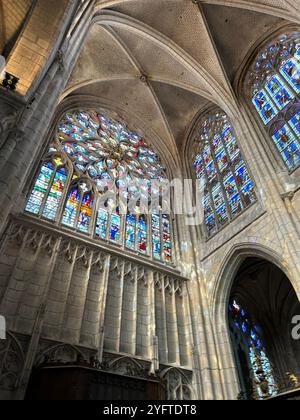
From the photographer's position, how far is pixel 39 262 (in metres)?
7.94

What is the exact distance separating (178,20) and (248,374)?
1383 centimetres

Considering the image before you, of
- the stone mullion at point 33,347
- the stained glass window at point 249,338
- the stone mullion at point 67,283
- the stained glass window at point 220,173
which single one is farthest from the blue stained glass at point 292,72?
the stone mullion at point 33,347

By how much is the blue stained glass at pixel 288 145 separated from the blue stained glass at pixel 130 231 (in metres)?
5.37

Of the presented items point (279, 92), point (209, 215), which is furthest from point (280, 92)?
point (209, 215)

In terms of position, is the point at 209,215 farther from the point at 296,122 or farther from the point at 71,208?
the point at 71,208

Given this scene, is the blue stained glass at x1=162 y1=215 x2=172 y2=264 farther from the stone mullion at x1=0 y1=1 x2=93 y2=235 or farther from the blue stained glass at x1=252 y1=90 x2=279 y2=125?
the stone mullion at x1=0 y1=1 x2=93 y2=235

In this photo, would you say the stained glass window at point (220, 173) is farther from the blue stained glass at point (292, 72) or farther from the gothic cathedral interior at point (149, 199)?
the blue stained glass at point (292, 72)

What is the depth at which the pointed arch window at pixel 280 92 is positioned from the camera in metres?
9.72

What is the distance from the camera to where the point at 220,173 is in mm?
12125

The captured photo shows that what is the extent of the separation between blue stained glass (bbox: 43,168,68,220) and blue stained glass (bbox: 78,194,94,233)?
2.56 ft

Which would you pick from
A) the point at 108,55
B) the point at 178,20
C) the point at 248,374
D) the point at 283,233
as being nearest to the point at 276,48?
the point at 178,20

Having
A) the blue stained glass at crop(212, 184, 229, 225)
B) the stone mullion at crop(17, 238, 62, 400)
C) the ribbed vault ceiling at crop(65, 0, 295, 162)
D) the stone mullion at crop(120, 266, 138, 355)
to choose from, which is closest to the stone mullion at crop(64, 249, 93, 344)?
the stone mullion at crop(17, 238, 62, 400)

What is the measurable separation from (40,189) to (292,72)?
30.3 ft

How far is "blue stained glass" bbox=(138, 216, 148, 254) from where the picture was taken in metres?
10.6
